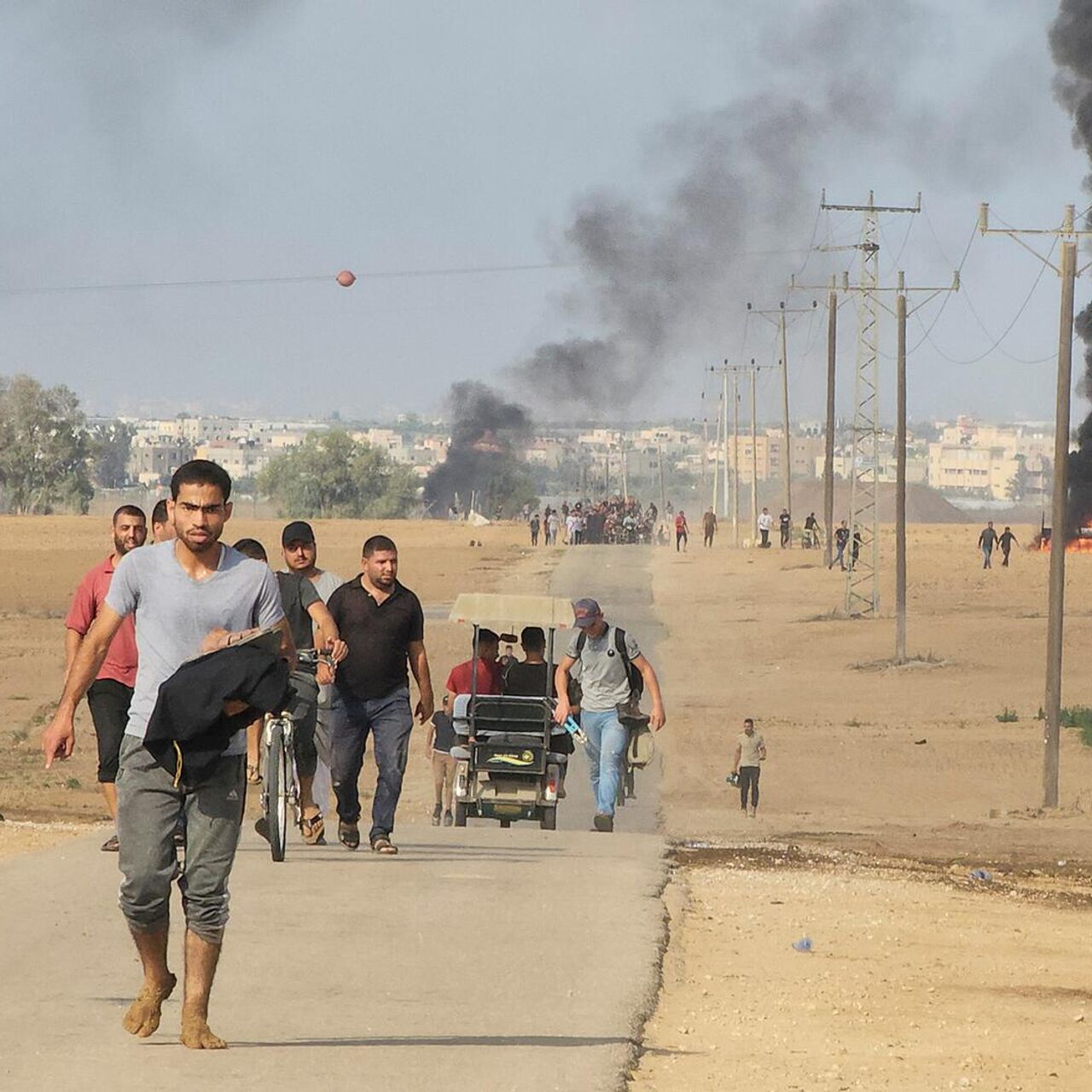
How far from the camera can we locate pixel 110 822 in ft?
55.1

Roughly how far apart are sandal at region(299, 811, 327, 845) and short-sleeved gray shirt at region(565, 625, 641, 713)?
2956 millimetres

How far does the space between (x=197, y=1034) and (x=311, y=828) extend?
5636 mm

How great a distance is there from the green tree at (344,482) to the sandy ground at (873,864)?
12486 cm

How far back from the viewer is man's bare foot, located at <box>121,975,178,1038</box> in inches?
296

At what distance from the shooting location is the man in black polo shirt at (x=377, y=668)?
495 inches

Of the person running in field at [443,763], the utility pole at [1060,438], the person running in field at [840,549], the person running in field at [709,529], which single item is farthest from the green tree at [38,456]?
the person running in field at [443,763]

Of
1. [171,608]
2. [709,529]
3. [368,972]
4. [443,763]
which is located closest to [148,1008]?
[171,608]

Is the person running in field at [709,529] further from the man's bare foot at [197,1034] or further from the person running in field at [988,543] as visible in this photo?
the man's bare foot at [197,1034]

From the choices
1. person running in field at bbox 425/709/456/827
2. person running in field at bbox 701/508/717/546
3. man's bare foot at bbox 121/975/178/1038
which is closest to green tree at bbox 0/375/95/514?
person running in field at bbox 701/508/717/546

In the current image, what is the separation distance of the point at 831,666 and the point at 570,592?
16.5 metres

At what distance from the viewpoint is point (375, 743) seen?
42.1 ft

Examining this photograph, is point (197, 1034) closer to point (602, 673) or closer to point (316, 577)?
point (316, 577)

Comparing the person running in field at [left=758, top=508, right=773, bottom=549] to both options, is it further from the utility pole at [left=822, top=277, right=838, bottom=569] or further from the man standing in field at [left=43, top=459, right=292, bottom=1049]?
the man standing in field at [left=43, top=459, right=292, bottom=1049]

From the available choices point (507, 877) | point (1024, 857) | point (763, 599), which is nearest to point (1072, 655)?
point (763, 599)
